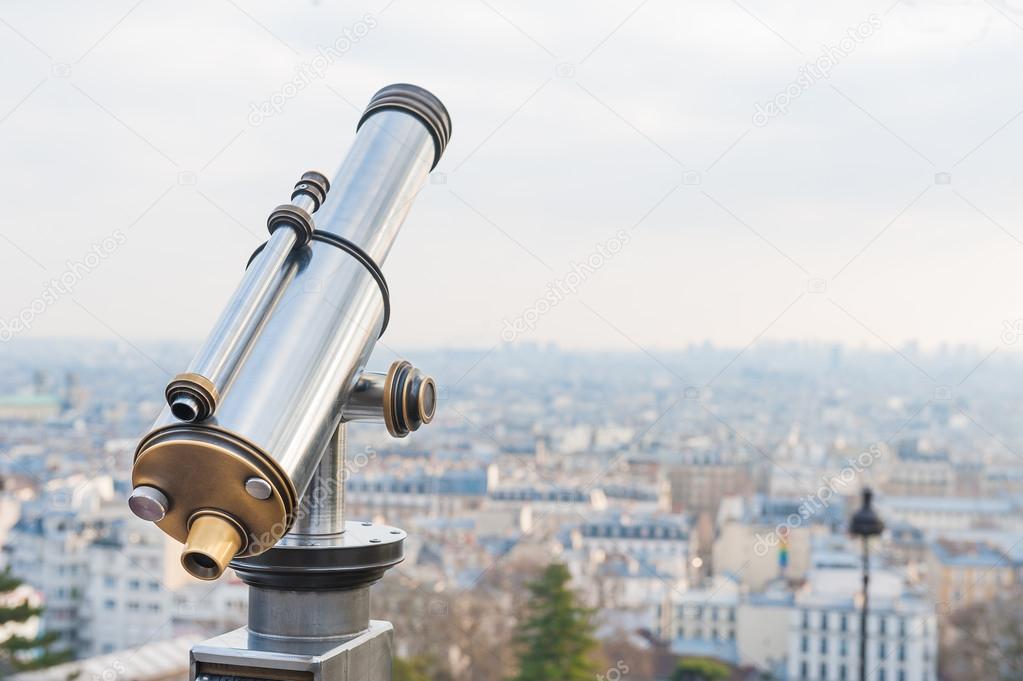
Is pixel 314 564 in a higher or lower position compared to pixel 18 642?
higher

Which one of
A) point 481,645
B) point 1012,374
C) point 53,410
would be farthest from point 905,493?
point 53,410

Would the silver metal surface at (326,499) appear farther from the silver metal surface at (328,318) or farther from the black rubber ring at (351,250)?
the black rubber ring at (351,250)

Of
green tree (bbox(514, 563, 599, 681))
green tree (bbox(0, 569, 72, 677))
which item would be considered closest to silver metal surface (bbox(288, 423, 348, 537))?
green tree (bbox(0, 569, 72, 677))

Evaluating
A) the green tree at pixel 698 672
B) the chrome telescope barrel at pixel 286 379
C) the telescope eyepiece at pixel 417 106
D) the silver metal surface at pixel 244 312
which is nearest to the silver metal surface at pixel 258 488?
the chrome telescope barrel at pixel 286 379

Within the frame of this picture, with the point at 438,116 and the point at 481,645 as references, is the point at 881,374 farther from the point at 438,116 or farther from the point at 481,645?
the point at 438,116

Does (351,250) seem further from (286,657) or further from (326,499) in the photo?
(286,657)

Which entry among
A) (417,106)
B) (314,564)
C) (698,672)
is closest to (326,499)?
(314,564)

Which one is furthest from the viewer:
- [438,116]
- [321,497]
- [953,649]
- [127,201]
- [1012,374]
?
[1012,374]
